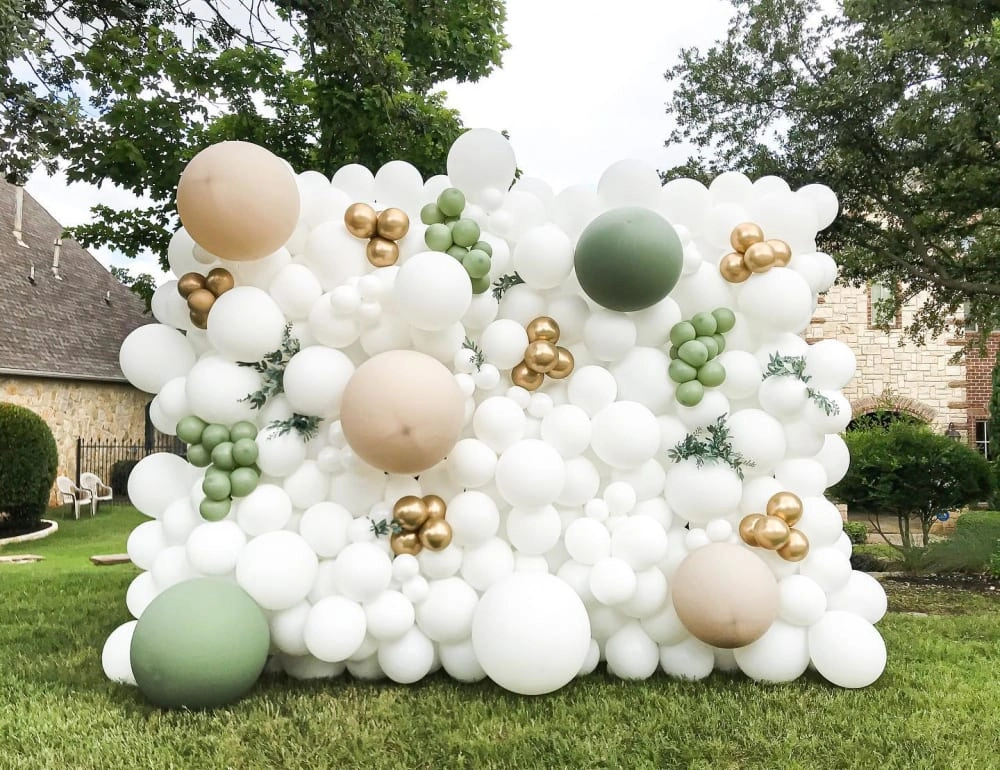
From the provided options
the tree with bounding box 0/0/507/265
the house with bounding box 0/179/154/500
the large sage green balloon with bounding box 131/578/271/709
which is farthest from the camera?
the house with bounding box 0/179/154/500

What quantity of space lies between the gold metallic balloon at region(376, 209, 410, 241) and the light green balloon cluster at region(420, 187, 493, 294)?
0.13 metres

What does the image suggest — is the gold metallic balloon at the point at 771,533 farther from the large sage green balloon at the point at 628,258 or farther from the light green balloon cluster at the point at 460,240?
the light green balloon cluster at the point at 460,240

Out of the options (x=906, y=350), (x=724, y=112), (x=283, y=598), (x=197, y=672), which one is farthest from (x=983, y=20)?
(x=906, y=350)

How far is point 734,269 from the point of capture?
12.5ft

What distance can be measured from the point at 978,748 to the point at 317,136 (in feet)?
24.5

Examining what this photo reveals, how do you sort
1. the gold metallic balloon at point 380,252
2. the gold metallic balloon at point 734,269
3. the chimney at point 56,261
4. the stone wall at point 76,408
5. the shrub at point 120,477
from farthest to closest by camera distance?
the chimney at point 56,261 < the shrub at point 120,477 < the stone wall at point 76,408 < the gold metallic balloon at point 734,269 < the gold metallic balloon at point 380,252

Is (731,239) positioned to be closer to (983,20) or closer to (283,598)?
(283,598)

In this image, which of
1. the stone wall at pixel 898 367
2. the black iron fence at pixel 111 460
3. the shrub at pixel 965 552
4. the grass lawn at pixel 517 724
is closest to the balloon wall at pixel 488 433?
the grass lawn at pixel 517 724

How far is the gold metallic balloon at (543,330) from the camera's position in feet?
12.2

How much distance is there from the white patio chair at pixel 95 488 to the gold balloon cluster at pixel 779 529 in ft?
38.4

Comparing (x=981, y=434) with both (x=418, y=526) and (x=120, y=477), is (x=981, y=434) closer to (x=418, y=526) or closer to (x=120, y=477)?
(x=418, y=526)

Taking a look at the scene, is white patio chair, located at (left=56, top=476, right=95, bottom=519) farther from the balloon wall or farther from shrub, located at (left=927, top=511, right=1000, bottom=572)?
shrub, located at (left=927, top=511, right=1000, bottom=572)

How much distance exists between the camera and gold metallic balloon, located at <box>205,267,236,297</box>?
3691 millimetres

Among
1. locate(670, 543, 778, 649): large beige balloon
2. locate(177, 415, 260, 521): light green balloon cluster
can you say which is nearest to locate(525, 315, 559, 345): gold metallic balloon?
locate(670, 543, 778, 649): large beige balloon
